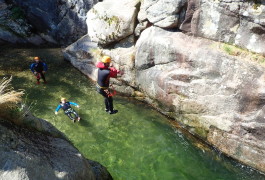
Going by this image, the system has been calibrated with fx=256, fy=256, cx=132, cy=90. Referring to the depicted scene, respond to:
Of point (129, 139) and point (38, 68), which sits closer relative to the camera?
point (129, 139)

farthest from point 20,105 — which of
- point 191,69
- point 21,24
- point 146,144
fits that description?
point 21,24

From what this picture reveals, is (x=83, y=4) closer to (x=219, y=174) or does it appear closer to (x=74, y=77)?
(x=74, y=77)

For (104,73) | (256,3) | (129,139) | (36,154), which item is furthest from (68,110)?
(256,3)

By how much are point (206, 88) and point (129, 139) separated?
3679mm

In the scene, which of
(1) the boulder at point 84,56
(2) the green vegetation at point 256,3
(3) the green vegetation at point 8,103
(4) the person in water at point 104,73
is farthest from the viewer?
(1) the boulder at point 84,56

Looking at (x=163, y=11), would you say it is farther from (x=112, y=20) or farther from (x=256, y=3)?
(x=256, y=3)

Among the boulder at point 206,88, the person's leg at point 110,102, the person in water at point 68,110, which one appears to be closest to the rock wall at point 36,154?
the person's leg at point 110,102

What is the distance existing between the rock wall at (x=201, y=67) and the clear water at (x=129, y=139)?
64 cm

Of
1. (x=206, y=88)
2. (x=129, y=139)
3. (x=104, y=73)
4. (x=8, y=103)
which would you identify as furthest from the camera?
(x=129, y=139)

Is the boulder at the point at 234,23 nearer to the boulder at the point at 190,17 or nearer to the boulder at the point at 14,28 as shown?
the boulder at the point at 190,17

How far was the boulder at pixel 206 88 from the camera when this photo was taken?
29.3ft

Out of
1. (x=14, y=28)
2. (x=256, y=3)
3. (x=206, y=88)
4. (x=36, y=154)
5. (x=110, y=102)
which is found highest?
(x=256, y=3)

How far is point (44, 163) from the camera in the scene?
4977 mm

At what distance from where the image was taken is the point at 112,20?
13.0m
